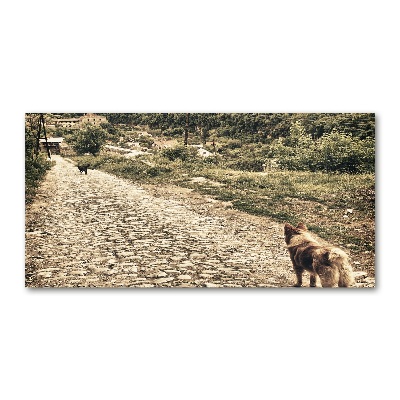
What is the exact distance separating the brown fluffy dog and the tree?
1591 mm

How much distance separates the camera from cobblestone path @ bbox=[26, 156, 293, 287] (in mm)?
4633

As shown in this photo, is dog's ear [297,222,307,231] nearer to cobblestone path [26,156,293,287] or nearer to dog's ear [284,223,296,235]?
dog's ear [284,223,296,235]

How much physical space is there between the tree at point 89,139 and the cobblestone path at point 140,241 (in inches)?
6.2

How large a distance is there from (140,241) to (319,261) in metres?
1.30

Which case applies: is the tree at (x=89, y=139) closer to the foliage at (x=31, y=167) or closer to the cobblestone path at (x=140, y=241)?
the cobblestone path at (x=140, y=241)

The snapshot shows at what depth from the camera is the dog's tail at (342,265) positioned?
4641 millimetres

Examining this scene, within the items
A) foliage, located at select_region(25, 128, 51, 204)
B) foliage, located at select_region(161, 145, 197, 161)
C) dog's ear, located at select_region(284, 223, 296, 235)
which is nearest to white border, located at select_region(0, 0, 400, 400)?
foliage, located at select_region(25, 128, 51, 204)
